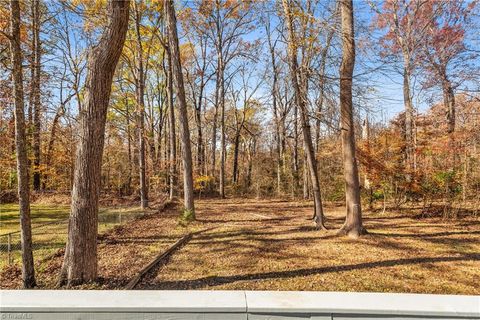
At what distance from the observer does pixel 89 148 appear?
12.3 feet

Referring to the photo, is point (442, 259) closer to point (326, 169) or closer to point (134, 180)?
point (326, 169)

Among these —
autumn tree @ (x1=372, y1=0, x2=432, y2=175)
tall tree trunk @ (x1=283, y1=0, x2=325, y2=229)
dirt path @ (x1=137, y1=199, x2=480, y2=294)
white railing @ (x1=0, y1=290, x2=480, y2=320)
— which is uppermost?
autumn tree @ (x1=372, y1=0, x2=432, y2=175)

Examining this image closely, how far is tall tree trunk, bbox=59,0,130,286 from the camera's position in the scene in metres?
3.70

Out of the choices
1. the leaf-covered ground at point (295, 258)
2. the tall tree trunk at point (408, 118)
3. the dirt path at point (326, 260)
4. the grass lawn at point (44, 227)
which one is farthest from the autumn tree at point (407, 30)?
the grass lawn at point (44, 227)

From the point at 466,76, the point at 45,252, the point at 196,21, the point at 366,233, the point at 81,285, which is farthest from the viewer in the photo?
the point at 196,21

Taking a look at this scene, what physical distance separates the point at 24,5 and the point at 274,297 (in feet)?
17.8

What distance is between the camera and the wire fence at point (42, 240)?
5.29 m

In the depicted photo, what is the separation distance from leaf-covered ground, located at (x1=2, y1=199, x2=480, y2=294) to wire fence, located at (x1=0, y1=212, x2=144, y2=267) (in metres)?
0.64

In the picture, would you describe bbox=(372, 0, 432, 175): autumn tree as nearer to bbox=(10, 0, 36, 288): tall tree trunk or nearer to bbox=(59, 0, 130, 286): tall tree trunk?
bbox=(59, 0, 130, 286): tall tree trunk

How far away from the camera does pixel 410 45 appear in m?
12.6

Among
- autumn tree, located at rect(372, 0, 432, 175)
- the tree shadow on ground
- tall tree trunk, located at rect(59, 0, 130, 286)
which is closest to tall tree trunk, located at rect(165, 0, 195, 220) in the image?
the tree shadow on ground

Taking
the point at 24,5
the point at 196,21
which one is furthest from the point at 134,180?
the point at 24,5

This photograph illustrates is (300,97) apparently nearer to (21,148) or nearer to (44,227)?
(21,148)

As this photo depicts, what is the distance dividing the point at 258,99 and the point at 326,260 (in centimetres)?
661
